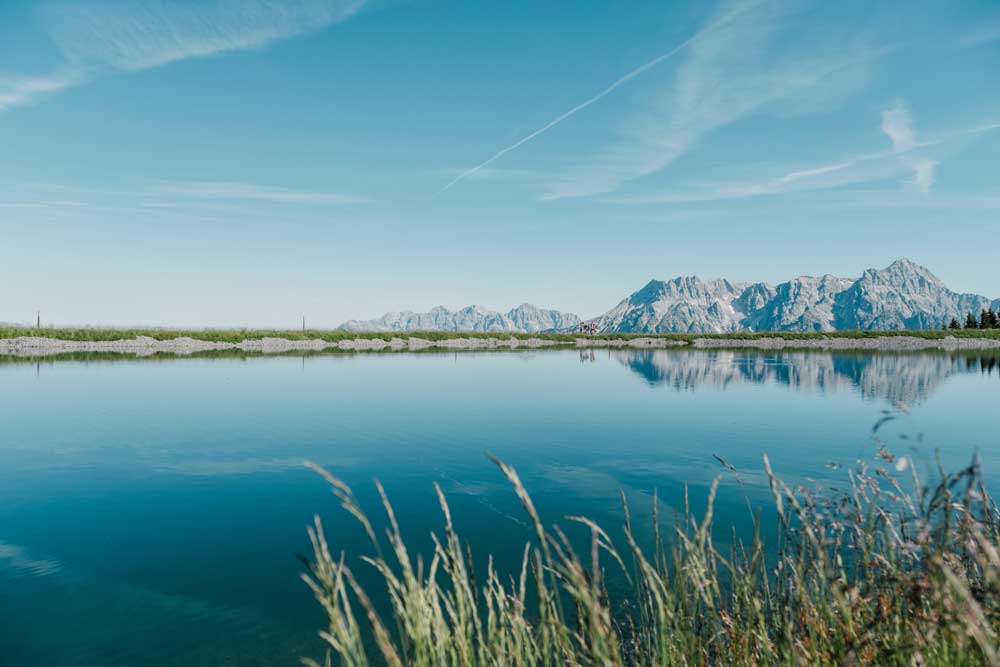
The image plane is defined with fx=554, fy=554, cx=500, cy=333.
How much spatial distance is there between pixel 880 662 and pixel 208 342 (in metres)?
123

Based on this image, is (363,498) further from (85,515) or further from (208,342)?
(208,342)

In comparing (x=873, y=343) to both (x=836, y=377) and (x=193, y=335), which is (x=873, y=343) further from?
(x=193, y=335)

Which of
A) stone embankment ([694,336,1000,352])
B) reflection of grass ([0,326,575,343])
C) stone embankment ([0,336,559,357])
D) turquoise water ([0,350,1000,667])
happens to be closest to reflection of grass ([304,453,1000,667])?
turquoise water ([0,350,1000,667])

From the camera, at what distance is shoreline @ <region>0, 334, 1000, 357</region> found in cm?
9094

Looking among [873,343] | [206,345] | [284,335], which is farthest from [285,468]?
[873,343]

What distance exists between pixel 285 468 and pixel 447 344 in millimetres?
115315

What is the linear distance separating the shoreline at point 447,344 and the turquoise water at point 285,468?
181 feet

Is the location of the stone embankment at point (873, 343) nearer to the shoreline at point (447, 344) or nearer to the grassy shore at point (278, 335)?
the shoreline at point (447, 344)

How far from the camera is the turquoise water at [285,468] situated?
31.3 ft

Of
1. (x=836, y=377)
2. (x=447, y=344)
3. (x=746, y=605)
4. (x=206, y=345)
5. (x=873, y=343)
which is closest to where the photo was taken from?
(x=746, y=605)

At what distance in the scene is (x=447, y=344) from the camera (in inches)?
5276

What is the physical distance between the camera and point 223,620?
9.35m

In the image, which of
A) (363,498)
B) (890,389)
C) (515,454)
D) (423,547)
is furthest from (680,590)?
(890,389)

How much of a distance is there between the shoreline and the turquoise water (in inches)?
2174
